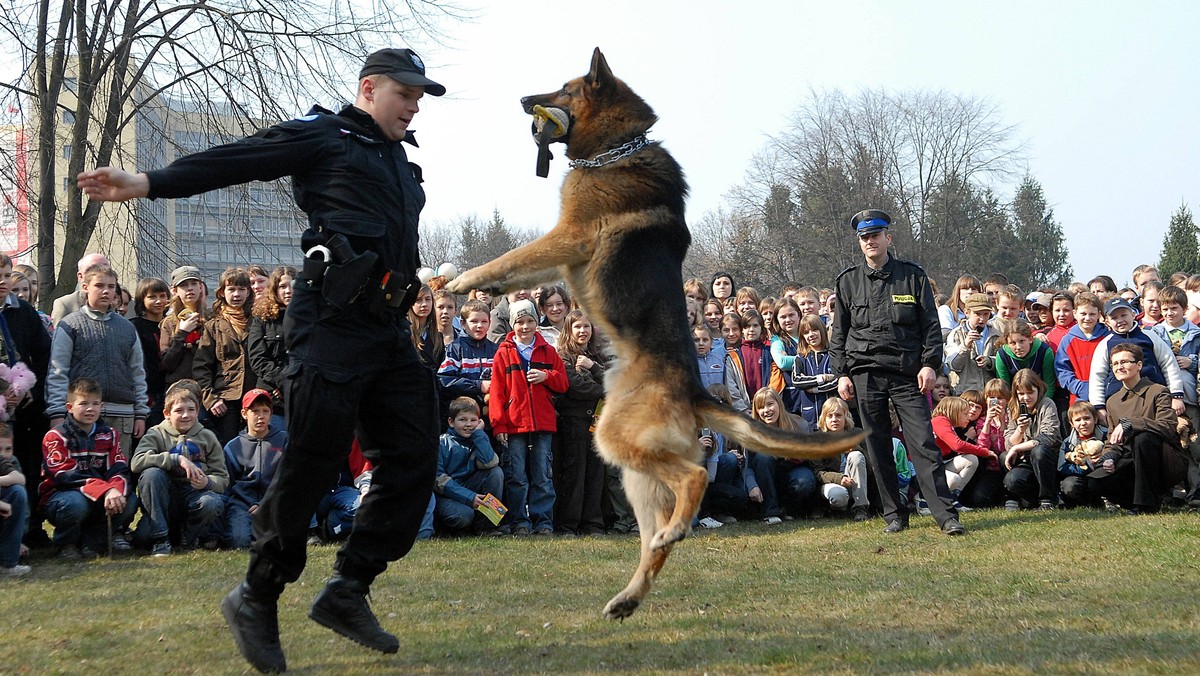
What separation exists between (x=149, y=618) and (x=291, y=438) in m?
1.82

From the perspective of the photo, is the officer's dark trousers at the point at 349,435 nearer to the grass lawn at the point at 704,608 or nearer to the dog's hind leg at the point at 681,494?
the grass lawn at the point at 704,608

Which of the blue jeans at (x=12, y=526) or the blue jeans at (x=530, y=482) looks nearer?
the blue jeans at (x=12, y=526)

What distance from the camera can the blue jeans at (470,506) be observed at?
27.0 ft

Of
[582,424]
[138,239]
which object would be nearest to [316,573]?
[582,424]

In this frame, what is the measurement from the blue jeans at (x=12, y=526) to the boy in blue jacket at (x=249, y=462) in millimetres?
1386

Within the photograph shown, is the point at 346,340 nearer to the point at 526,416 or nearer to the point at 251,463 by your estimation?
the point at 251,463

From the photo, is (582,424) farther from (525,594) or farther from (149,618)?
(149,618)

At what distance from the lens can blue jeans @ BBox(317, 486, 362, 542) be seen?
7789mm

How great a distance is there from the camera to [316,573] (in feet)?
21.2

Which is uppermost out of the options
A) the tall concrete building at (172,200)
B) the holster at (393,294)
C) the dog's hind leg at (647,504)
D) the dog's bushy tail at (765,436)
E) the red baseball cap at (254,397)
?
the tall concrete building at (172,200)

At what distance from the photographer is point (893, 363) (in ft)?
27.0

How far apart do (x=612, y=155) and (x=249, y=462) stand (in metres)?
4.34

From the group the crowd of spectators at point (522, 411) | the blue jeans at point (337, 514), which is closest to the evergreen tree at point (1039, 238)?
the crowd of spectators at point (522, 411)

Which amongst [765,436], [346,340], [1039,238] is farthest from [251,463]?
[1039,238]
